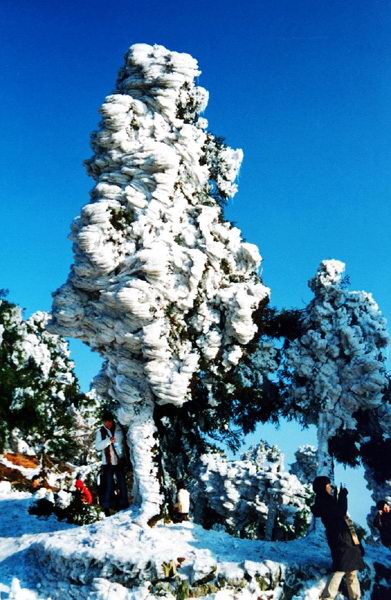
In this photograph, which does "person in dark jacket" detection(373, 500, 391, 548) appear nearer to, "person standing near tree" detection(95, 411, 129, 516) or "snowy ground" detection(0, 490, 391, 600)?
"snowy ground" detection(0, 490, 391, 600)

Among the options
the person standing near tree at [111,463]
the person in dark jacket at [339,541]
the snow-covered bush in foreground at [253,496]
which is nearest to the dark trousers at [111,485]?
the person standing near tree at [111,463]

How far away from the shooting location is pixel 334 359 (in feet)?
46.6

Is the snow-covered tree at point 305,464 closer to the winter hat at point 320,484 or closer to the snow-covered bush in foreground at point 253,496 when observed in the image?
the snow-covered bush in foreground at point 253,496

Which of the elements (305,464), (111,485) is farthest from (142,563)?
(305,464)

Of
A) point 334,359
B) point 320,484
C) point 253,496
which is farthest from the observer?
point 253,496

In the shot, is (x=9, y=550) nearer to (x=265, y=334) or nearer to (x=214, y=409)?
(x=214, y=409)

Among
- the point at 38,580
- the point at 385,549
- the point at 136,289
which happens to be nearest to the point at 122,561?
the point at 38,580

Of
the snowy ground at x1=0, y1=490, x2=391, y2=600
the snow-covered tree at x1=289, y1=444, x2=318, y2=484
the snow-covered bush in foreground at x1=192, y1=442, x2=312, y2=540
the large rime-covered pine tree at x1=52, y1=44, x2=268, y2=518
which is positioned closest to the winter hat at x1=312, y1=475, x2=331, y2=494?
the snowy ground at x1=0, y1=490, x2=391, y2=600

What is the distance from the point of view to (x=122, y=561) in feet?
31.7

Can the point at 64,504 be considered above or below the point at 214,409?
below

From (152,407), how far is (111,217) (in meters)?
4.50

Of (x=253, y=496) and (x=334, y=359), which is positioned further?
(x=253, y=496)

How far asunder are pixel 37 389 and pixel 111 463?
67.0 feet

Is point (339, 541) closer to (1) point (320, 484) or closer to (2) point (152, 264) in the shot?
(1) point (320, 484)
